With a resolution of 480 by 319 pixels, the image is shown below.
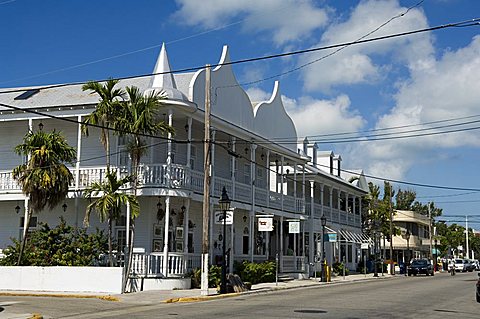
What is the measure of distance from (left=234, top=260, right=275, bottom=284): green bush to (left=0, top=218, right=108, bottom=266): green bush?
722 centimetres

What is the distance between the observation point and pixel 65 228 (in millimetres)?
27328

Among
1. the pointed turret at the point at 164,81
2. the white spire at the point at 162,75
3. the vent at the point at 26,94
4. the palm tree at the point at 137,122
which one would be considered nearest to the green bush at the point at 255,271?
the palm tree at the point at 137,122

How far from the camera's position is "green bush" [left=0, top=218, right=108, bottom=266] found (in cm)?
2628

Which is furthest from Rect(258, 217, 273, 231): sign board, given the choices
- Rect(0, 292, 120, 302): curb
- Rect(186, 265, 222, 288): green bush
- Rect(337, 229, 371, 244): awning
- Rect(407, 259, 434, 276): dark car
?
Rect(407, 259, 434, 276): dark car

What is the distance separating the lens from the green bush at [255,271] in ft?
103

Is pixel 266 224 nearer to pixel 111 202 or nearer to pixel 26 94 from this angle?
pixel 111 202

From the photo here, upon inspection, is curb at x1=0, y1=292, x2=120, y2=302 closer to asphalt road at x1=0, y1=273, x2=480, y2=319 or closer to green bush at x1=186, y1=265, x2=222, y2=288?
asphalt road at x1=0, y1=273, x2=480, y2=319

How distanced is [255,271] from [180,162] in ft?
21.4

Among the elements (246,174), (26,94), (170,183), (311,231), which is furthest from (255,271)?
(26,94)

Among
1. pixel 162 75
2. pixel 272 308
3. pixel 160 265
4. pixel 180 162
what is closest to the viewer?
pixel 272 308

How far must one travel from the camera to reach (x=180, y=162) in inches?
1223

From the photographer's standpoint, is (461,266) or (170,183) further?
(461,266)

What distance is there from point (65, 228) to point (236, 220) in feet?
36.8

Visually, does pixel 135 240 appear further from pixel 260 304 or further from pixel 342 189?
pixel 342 189
